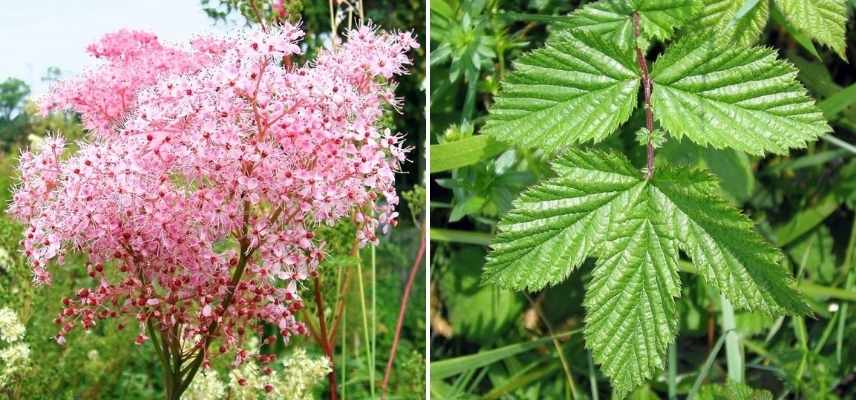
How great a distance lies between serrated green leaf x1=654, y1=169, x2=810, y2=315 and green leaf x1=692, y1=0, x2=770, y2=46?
0.17 meters

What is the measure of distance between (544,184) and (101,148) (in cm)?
38

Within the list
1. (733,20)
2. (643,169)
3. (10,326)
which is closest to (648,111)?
(643,169)

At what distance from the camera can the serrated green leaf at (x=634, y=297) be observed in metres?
0.68

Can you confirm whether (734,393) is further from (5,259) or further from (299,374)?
(5,259)

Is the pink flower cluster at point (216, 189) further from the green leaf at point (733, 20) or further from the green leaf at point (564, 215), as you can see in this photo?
the green leaf at point (733, 20)

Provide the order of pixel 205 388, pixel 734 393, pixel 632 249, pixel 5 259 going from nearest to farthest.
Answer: pixel 632 249 → pixel 734 393 → pixel 205 388 → pixel 5 259

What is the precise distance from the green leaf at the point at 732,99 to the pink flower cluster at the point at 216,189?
0.25 m

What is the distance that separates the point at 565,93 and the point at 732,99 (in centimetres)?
13

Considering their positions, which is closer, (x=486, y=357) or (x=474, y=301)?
(x=486, y=357)

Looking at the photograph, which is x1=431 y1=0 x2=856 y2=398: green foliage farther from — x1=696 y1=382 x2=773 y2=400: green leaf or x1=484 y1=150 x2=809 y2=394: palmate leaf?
x1=696 y1=382 x2=773 y2=400: green leaf

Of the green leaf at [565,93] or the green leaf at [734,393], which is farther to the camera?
the green leaf at [734,393]

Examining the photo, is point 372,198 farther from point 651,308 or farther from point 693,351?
point 693,351

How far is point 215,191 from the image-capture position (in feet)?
2.37

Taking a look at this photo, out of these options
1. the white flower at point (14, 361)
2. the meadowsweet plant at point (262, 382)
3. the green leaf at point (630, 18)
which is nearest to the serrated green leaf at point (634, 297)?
the green leaf at point (630, 18)
